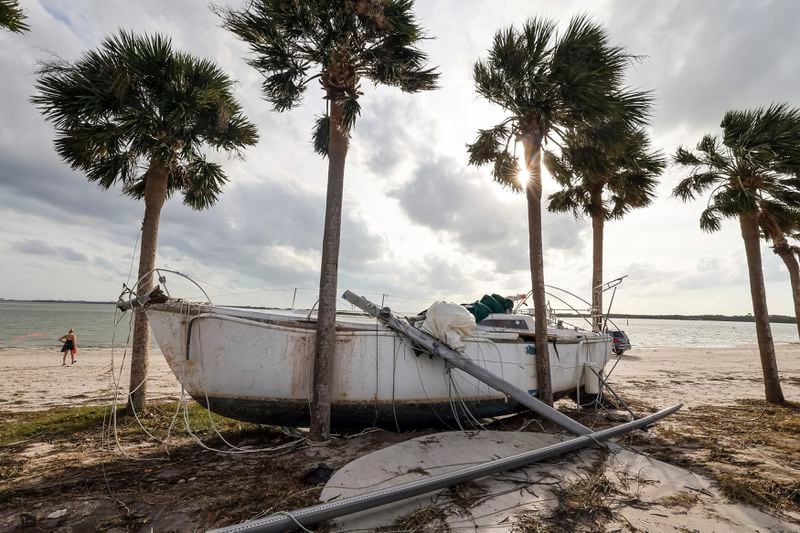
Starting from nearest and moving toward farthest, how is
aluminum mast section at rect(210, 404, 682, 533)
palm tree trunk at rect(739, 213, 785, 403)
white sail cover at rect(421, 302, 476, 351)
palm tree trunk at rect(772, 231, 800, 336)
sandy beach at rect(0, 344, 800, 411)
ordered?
aluminum mast section at rect(210, 404, 682, 533)
white sail cover at rect(421, 302, 476, 351)
palm tree trunk at rect(739, 213, 785, 403)
sandy beach at rect(0, 344, 800, 411)
palm tree trunk at rect(772, 231, 800, 336)

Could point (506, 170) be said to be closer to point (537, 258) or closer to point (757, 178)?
point (537, 258)

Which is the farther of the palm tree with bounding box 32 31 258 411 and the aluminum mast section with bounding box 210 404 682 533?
the palm tree with bounding box 32 31 258 411

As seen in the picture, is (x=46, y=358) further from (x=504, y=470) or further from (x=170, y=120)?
(x=504, y=470)

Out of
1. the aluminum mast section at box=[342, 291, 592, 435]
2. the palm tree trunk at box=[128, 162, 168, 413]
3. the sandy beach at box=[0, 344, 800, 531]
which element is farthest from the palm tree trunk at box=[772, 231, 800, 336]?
the palm tree trunk at box=[128, 162, 168, 413]

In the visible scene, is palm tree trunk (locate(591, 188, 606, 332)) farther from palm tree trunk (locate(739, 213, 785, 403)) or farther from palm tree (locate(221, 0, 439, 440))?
palm tree (locate(221, 0, 439, 440))

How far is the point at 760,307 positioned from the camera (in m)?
9.40

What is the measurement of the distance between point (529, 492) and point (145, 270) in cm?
810

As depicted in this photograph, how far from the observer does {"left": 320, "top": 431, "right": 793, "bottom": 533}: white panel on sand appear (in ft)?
10.9

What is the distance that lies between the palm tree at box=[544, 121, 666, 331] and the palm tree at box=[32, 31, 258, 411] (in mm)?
8144

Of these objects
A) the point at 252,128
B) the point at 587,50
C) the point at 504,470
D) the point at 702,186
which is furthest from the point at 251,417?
the point at 702,186

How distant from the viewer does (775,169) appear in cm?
922

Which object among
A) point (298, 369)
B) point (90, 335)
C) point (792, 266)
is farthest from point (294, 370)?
point (90, 335)

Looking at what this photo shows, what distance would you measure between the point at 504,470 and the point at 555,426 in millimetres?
3198

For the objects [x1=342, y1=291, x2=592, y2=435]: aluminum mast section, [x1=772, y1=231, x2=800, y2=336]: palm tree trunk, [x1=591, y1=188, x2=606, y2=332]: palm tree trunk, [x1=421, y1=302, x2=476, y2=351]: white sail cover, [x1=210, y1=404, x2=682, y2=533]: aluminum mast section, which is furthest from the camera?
[x1=772, y1=231, x2=800, y2=336]: palm tree trunk
